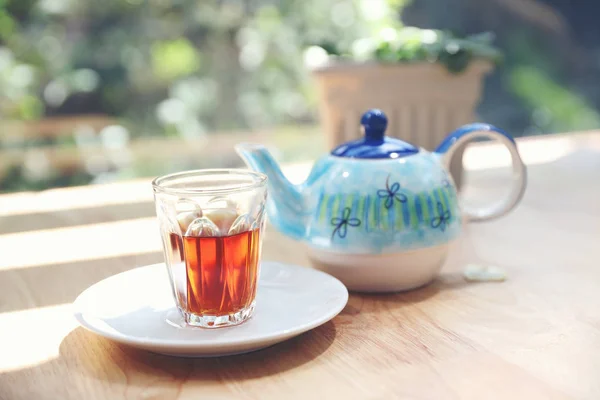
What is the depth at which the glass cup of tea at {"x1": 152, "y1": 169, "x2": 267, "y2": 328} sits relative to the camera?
571 millimetres

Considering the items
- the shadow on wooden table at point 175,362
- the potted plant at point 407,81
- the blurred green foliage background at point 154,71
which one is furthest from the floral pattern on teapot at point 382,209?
the blurred green foliage background at point 154,71

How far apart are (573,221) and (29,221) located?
32.2 inches

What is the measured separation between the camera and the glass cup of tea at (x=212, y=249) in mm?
571

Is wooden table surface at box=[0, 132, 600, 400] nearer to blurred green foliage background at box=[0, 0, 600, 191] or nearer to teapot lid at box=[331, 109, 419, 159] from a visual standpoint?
teapot lid at box=[331, 109, 419, 159]

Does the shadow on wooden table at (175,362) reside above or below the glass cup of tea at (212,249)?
below

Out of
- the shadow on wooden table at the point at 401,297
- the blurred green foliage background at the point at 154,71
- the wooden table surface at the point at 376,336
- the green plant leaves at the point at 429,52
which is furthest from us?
the blurred green foliage background at the point at 154,71

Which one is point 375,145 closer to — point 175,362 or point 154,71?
point 175,362

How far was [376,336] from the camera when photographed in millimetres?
569

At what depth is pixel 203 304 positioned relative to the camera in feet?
1.88

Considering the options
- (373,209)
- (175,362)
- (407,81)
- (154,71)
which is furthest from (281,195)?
(154,71)

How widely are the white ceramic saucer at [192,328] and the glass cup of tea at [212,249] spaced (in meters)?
0.02

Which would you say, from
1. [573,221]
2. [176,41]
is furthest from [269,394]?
[176,41]

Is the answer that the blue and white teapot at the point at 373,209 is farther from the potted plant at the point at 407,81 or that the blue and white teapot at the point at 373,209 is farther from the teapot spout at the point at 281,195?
the potted plant at the point at 407,81

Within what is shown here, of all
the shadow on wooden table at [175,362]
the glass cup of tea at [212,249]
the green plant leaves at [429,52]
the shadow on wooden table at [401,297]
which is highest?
the green plant leaves at [429,52]
